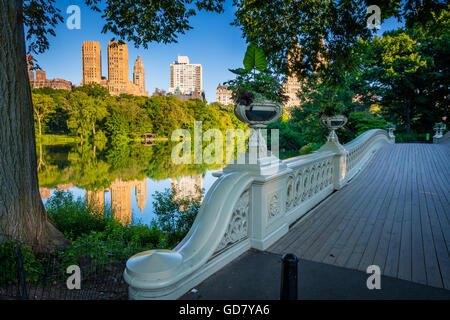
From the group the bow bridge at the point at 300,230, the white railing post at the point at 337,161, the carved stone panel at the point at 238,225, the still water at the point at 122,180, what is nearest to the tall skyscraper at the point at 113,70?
the still water at the point at 122,180

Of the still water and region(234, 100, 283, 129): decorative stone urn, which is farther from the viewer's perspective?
the still water

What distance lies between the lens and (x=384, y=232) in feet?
13.5

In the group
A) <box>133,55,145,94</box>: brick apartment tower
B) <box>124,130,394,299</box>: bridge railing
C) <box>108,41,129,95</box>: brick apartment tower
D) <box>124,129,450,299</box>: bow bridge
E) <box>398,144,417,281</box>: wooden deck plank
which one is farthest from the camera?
<box>133,55,145,94</box>: brick apartment tower

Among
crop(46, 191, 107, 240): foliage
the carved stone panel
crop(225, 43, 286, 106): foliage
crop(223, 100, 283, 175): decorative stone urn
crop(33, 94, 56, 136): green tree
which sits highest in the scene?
crop(33, 94, 56, 136): green tree

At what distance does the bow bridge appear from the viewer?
7.70 feet

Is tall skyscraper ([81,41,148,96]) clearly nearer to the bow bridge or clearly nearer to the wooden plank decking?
the wooden plank decking

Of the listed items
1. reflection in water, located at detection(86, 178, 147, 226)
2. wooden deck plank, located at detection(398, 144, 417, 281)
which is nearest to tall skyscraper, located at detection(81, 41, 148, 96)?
reflection in water, located at detection(86, 178, 147, 226)

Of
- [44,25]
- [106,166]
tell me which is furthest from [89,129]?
[44,25]

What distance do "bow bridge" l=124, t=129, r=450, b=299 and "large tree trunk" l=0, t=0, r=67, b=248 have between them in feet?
8.74

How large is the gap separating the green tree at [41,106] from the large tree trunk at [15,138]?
51168mm

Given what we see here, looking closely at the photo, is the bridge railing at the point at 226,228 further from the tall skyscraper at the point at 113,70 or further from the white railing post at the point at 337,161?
the tall skyscraper at the point at 113,70

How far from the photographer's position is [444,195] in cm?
636

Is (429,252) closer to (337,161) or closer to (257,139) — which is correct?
(257,139)
